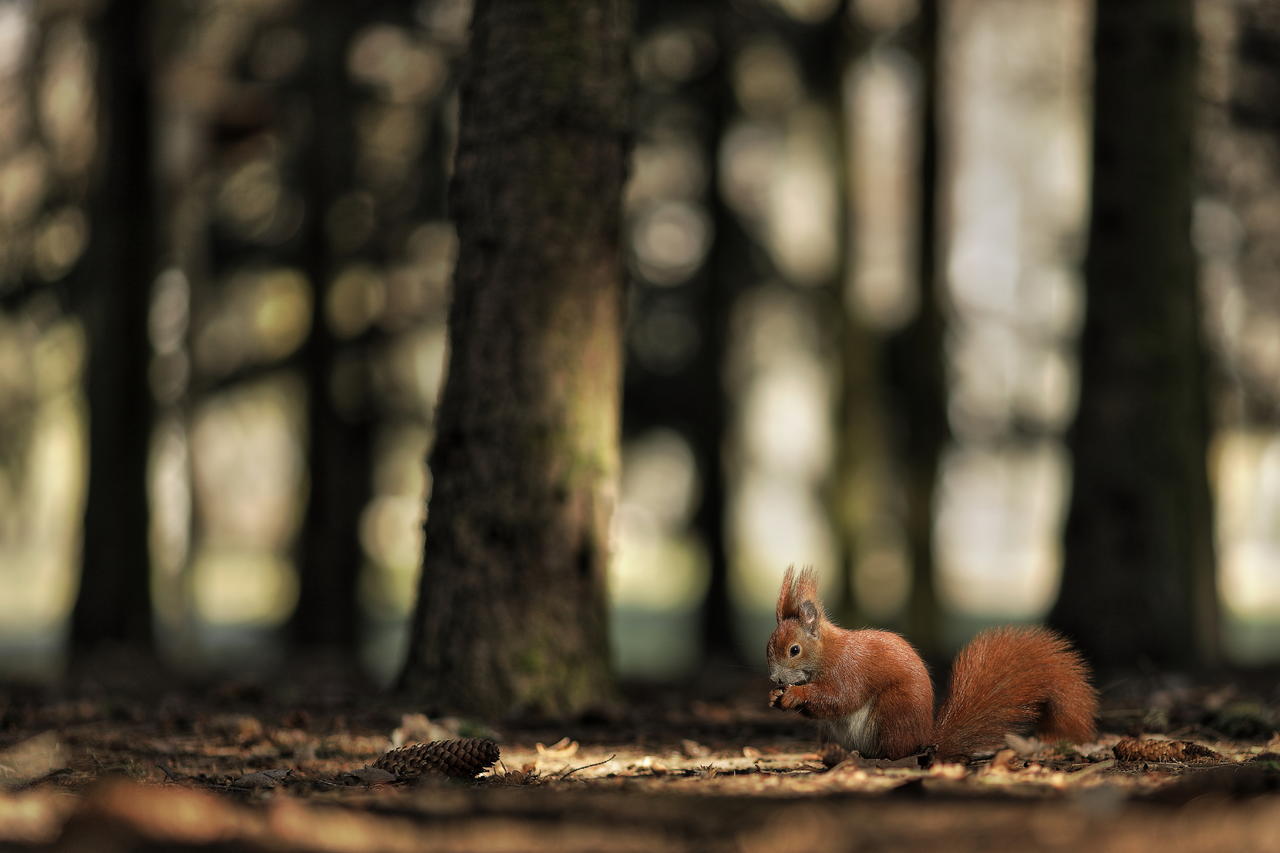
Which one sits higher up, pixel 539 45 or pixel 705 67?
pixel 705 67

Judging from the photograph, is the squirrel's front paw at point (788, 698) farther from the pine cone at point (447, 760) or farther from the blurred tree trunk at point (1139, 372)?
the blurred tree trunk at point (1139, 372)

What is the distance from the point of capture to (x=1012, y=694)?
4523mm

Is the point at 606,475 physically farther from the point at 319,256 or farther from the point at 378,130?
the point at 378,130

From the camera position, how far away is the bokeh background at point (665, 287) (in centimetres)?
1323

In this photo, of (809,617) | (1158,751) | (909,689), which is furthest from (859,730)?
(1158,751)

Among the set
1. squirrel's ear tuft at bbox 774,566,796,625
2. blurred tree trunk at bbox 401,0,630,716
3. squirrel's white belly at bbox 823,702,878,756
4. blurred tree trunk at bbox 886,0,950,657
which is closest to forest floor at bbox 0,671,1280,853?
squirrel's white belly at bbox 823,702,878,756

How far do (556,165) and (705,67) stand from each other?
35.3ft

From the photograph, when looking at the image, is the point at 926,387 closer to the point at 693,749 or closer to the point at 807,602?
the point at 693,749

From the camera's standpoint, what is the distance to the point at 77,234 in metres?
14.1

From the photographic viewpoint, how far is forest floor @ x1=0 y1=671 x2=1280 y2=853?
3027 mm

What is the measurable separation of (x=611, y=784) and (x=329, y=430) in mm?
10554

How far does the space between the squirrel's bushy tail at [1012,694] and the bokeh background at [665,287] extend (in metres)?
6.59

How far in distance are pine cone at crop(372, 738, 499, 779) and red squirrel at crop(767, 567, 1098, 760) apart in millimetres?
945

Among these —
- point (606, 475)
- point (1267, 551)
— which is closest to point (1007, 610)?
point (1267, 551)
